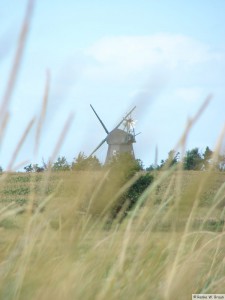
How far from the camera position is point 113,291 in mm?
2068

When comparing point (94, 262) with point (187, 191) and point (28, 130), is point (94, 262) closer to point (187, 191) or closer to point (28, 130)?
point (187, 191)

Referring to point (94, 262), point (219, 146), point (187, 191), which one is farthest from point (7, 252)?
point (219, 146)

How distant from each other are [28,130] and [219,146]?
647mm

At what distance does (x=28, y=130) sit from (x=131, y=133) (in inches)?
1707

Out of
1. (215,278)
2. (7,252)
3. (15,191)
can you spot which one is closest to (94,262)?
(7,252)

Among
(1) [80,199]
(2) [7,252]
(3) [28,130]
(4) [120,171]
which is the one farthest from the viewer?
(4) [120,171]

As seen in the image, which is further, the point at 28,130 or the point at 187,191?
the point at 187,191

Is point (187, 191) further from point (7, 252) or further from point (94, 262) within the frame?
point (7, 252)

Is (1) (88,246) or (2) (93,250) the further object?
(1) (88,246)

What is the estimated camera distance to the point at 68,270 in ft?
6.84

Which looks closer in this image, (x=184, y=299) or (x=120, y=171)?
(x=184, y=299)

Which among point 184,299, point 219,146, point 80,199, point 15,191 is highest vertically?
point 15,191

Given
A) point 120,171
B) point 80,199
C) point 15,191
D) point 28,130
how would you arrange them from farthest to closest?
point 15,191 < point 120,171 < point 80,199 < point 28,130

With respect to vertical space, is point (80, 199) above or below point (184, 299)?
above
